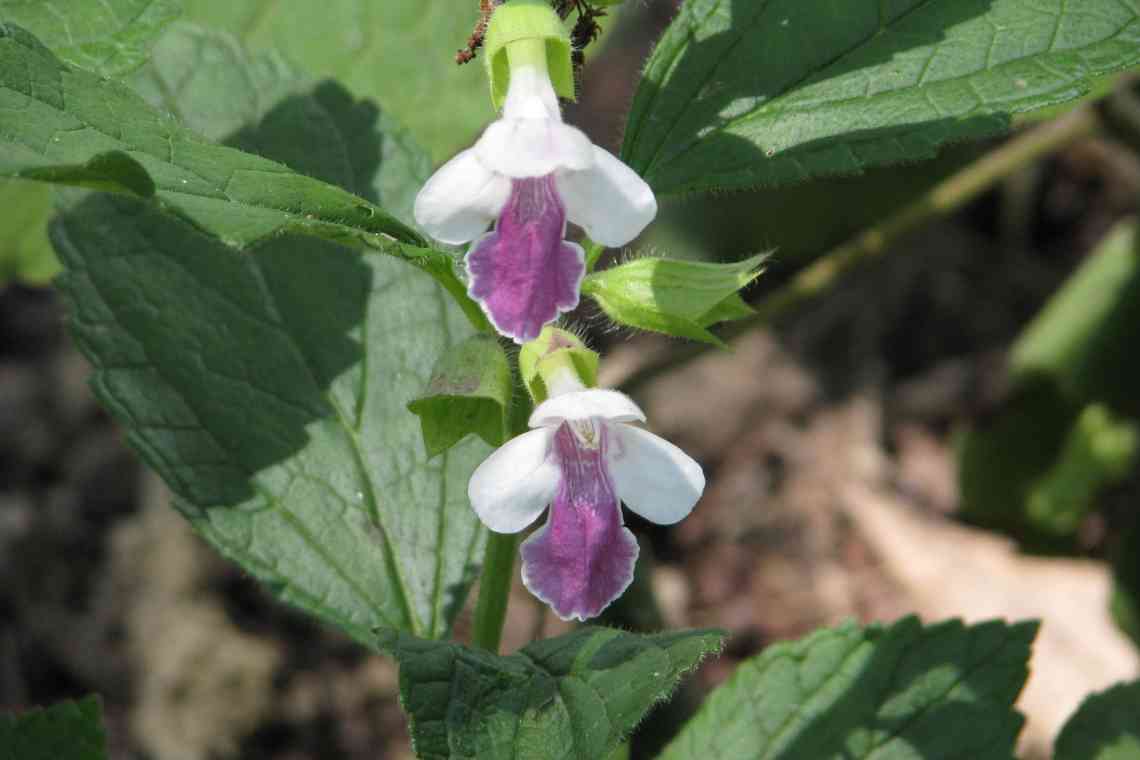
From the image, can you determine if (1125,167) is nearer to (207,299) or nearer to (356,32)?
(356,32)

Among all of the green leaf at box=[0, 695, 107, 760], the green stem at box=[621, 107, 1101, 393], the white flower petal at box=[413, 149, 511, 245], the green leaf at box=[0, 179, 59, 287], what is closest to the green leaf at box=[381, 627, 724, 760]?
the white flower petal at box=[413, 149, 511, 245]

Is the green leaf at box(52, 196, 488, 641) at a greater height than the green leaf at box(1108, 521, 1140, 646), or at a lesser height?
greater

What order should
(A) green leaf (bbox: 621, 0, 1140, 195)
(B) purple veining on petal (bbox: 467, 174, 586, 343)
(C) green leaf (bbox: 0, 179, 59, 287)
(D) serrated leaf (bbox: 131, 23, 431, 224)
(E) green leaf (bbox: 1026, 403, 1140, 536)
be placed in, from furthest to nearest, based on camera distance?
(E) green leaf (bbox: 1026, 403, 1140, 536) < (C) green leaf (bbox: 0, 179, 59, 287) < (D) serrated leaf (bbox: 131, 23, 431, 224) < (A) green leaf (bbox: 621, 0, 1140, 195) < (B) purple veining on petal (bbox: 467, 174, 586, 343)

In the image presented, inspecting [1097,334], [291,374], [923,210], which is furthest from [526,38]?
[1097,334]

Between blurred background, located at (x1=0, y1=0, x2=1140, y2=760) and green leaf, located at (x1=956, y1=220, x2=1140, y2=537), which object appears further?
green leaf, located at (x1=956, y1=220, x2=1140, y2=537)

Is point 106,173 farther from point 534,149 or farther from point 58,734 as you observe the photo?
point 58,734

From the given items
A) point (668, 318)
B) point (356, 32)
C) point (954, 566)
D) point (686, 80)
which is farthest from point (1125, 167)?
point (668, 318)

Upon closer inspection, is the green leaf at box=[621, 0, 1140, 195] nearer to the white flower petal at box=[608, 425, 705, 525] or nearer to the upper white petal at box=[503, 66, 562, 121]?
the upper white petal at box=[503, 66, 562, 121]
